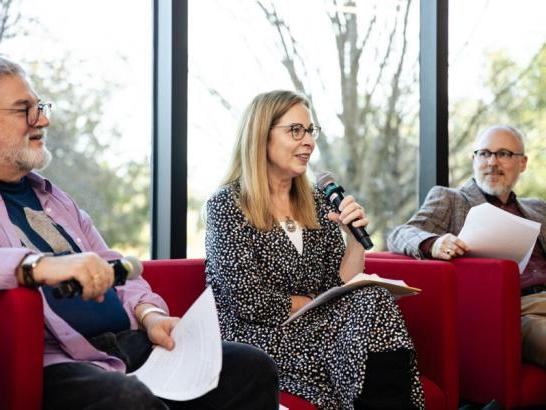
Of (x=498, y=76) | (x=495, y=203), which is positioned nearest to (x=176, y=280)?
(x=495, y=203)

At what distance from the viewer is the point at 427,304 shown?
284 centimetres

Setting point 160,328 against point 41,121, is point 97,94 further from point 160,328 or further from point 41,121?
point 160,328

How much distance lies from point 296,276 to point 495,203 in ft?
4.05

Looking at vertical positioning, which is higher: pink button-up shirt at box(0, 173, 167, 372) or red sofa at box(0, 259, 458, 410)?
pink button-up shirt at box(0, 173, 167, 372)

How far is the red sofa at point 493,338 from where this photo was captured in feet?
9.53

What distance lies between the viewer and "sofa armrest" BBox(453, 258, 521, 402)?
2.90m

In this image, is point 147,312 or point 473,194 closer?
point 147,312

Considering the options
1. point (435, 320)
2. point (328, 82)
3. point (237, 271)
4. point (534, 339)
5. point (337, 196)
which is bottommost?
point (534, 339)

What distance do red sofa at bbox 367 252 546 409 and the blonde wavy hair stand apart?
56 centimetres

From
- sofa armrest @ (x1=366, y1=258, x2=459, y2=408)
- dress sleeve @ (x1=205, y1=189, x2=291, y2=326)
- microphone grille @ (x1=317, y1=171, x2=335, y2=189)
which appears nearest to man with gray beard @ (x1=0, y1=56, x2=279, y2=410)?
dress sleeve @ (x1=205, y1=189, x2=291, y2=326)

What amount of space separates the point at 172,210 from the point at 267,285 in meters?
0.71

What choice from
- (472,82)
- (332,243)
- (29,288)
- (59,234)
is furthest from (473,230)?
(29,288)

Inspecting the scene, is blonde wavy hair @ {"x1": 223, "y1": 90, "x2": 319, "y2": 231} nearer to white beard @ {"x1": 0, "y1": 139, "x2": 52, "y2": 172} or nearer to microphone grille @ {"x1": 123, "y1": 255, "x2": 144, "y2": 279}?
white beard @ {"x1": 0, "y1": 139, "x2": 52, "y2": 172}

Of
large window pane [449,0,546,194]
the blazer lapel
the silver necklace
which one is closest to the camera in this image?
the silver necklace
